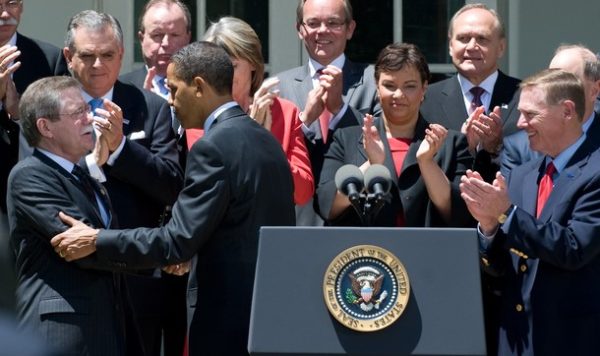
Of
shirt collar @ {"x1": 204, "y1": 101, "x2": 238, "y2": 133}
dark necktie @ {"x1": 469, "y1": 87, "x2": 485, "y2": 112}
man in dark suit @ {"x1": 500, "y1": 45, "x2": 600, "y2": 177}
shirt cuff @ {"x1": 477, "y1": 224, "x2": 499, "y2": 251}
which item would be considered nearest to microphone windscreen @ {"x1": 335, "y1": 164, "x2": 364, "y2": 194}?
shirt collar @ {"x1": 204, "y1": 101, "x2": 238, "y2": 133}

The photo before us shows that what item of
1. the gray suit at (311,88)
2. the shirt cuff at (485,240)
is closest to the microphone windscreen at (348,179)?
the shirt cuff at (485,240)

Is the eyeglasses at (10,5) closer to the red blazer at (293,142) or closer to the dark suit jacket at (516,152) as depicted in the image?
the red blazer at (293,142)

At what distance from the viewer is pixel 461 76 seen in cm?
708

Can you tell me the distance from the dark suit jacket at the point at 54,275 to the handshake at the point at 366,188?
106 cm

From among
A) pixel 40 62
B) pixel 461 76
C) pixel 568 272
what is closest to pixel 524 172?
pixel 568 272

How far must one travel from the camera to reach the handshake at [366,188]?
500 centimetres

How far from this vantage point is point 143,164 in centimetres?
614

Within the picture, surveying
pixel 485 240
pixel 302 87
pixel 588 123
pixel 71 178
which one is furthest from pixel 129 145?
pixel 588 123

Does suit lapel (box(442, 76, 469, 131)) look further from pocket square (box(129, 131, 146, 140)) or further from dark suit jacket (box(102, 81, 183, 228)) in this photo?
pocket square (box(129, 131, 146, 140))

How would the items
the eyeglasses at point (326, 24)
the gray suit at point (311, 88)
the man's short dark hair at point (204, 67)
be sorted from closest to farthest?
the man's short dark hair at point (204, 67)
the gray suit at point (311, 88)
the eyeglasses at point (326, 24)

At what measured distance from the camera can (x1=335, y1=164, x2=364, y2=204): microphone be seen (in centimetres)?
501

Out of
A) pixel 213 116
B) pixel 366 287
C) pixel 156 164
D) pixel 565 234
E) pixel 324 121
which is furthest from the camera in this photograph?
pixel 324 121

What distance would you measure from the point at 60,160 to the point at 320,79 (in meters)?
1.65

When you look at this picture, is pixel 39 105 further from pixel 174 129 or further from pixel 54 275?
pixel 174 129
